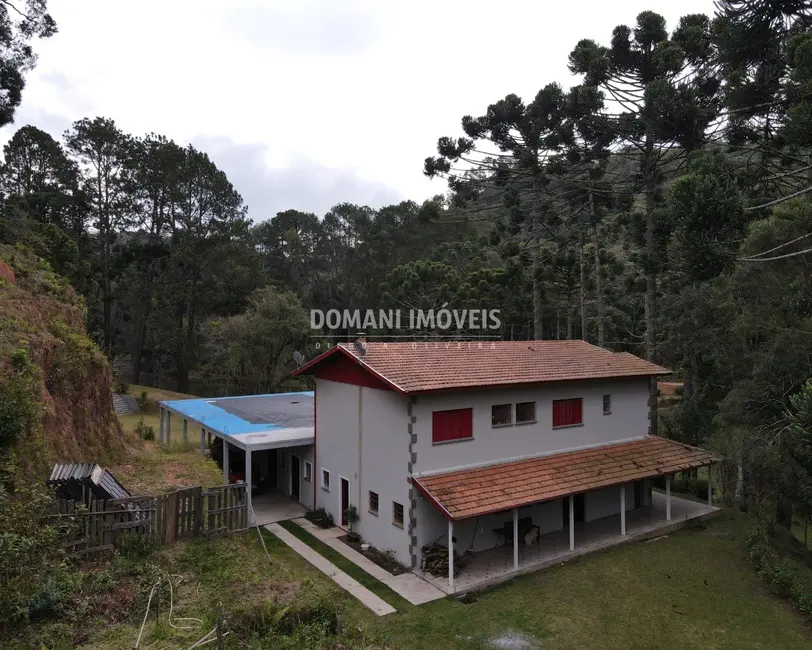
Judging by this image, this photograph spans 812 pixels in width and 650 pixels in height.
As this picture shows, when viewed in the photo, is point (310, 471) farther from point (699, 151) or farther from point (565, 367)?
point (699, 151)

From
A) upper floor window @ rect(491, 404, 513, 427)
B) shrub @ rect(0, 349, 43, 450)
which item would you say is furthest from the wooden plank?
upper floor window @ rect(491, 404, 513, 427)

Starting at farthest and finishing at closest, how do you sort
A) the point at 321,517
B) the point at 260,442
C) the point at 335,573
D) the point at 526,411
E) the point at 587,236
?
the point at 587,236
the point at 260,442
the point at 321,517
the point at 526,411
the point at 335,573

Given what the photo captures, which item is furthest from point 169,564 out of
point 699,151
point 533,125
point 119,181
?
point 119,181

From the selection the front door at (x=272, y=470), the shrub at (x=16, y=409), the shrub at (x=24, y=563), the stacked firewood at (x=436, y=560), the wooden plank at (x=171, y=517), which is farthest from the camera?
the front door at (x=272, y=470)

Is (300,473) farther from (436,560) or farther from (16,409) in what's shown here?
(16,409)

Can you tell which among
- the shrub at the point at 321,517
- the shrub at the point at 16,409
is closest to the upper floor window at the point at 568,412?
the shrub at the point at 321,517

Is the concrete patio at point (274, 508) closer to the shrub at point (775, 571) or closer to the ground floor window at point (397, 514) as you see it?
the ground floor window at point (397, 514)

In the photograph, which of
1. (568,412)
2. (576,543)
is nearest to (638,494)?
(576,543)
